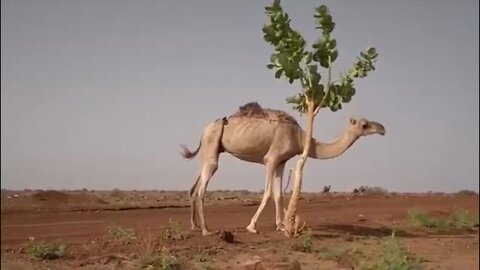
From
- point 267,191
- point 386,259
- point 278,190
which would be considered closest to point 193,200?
point 267,191

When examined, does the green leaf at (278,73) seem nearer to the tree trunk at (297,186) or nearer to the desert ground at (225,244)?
the tree trunk at (297,186)

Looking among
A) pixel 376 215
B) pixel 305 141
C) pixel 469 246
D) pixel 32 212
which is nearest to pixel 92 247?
pixel 305 141

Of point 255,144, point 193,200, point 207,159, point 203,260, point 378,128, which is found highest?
point 378,128

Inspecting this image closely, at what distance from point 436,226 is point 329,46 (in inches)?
263

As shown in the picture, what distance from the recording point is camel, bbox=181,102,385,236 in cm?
1184

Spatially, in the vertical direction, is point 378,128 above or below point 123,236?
above

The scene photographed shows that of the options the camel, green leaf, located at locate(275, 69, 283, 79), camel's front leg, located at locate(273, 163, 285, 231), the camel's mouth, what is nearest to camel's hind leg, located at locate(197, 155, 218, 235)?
the camel

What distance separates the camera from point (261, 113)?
39.8 feet

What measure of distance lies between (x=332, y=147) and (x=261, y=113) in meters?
1.70

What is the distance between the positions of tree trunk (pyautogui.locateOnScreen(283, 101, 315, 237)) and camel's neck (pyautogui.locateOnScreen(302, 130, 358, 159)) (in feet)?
1.19

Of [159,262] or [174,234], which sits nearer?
[159,262]

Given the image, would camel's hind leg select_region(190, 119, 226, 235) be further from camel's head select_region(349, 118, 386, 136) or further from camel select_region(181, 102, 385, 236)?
camel's head select_region(349, 118, 386, 136)

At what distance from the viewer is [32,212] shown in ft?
59.1

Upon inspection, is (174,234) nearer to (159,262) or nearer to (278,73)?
(159,262)
